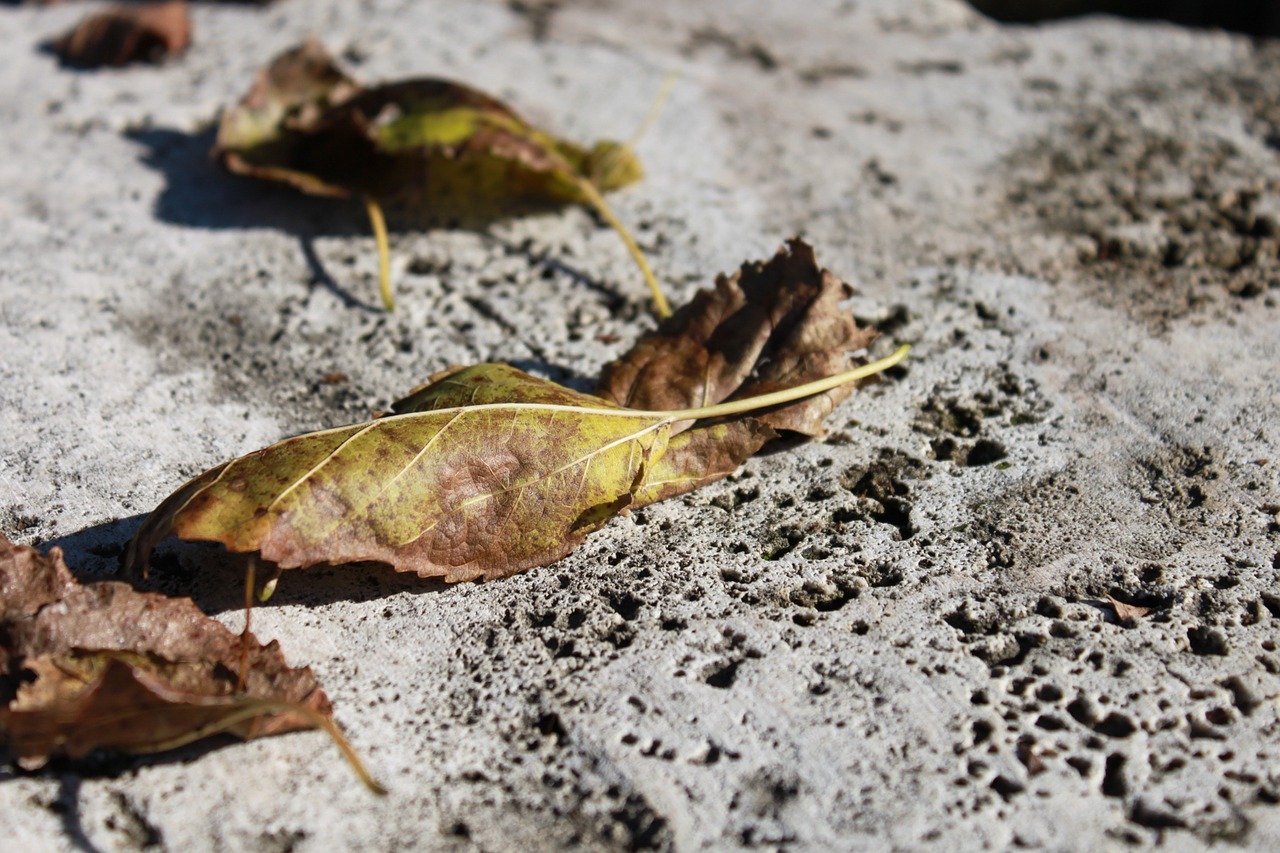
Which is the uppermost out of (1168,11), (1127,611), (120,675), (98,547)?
(1168,11)

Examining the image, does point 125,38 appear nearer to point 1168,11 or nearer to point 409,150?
point 409,150

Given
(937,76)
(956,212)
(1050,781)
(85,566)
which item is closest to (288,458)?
(85,566)

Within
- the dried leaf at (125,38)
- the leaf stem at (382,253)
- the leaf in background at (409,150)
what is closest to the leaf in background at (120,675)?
the leaf stem at (382,253)

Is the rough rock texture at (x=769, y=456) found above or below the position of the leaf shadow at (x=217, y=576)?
above

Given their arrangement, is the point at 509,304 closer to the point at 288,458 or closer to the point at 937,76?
the point at 288,458

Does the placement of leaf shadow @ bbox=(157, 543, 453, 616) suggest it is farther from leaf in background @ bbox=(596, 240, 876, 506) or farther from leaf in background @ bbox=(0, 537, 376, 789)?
leaf in background @ bbox=(596, 240, 876, 506)

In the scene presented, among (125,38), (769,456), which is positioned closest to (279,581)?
(769,456)

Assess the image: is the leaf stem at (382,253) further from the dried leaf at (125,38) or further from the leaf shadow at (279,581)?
the dried leaf at (125,38)
